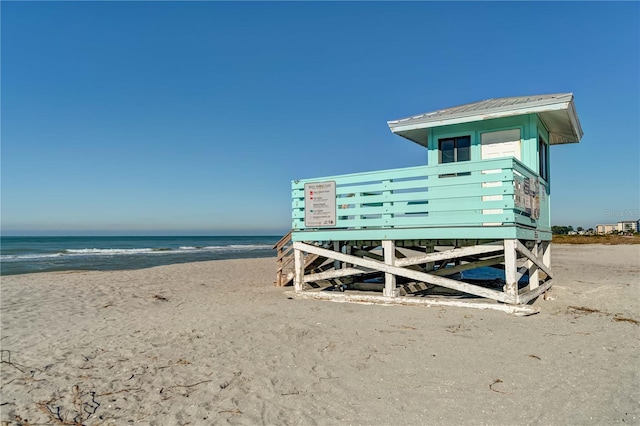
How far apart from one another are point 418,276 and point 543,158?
5.28 metres

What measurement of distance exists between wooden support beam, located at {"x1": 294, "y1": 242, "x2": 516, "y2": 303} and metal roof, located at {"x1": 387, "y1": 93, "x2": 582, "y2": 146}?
3.75 meters

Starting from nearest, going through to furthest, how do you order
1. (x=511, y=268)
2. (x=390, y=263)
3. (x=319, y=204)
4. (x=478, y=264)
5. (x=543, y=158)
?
1. (x=511, y=268)
2. (x=390, y=263)
3. (x=478, y=264)
4. (x=319, y=204)
5. (x=543, y=158)

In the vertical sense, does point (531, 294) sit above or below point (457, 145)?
below

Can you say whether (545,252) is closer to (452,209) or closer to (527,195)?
(527,195)

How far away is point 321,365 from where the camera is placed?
17.8 ft

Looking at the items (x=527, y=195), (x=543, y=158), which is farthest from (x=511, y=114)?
(x=543, y=158)

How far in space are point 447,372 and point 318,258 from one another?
727cm

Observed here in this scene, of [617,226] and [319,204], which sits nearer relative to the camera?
[319,204]

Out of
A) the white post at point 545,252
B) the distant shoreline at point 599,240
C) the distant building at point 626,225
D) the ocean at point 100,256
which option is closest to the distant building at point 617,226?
the distant building at point 626,225

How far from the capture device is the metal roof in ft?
31.2

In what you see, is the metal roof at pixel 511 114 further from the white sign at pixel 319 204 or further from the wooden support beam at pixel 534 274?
the wooden support beam at pixel 534 274

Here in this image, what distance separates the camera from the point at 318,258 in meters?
12.1

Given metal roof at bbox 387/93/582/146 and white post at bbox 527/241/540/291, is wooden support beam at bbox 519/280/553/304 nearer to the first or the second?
white post at bbox 527/241/540/291

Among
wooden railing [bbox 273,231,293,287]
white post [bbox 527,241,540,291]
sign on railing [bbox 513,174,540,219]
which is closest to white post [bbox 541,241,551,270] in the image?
white post [bbox 527,241,540,291]
